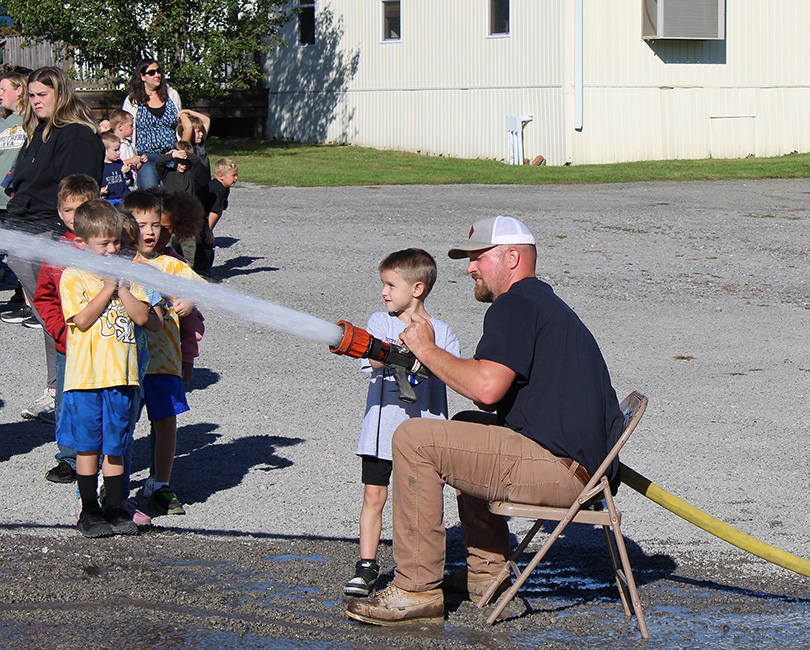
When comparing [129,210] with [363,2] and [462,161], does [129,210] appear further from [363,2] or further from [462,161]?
[363,2]

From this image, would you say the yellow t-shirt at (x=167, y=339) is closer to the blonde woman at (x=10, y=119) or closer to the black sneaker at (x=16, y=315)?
the blonde woman at (x=10, y=119)

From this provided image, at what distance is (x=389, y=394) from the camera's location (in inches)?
188

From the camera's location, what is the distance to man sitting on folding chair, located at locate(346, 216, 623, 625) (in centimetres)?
423

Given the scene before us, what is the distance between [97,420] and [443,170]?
61.6 feet

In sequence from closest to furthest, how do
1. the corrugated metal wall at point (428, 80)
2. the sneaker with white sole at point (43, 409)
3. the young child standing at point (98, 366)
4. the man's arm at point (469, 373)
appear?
the man's arm at point (469, 373) < the young child standing at point (98, 366) < the sneaker with white sole at point (43, 409) < the corrugated metal wall at point (428, 80)

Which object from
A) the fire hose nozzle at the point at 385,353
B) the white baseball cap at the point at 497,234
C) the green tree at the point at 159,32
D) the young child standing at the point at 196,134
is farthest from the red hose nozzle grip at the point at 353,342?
the green tree at the point at 159,32

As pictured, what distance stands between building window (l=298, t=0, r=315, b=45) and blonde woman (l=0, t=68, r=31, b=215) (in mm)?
20832

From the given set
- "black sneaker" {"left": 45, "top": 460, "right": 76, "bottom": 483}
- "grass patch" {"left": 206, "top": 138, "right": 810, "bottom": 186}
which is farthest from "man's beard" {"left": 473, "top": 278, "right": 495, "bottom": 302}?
"grass patch" {"left": 206, "top": 138, "right": 810, "bottom": 186}

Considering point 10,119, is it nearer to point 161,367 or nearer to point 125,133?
point 125,133

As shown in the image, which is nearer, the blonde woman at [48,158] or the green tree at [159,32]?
the blonde woman at [48,158]

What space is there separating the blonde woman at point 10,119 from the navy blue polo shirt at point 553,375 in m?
4.72

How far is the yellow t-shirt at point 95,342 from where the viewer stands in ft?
16.8

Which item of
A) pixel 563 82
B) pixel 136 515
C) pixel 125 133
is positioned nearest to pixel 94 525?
pixel 136 515

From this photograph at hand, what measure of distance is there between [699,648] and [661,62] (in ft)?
75.6
